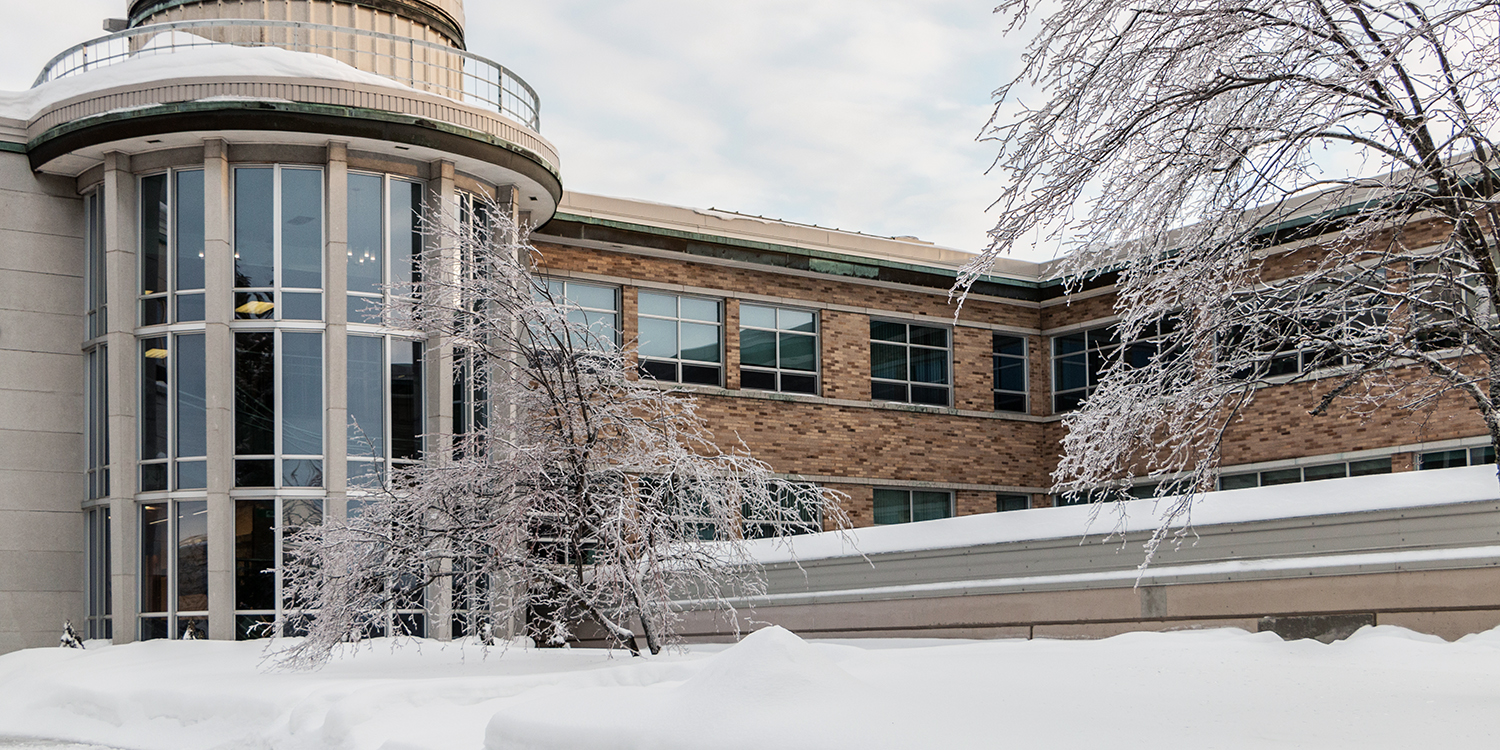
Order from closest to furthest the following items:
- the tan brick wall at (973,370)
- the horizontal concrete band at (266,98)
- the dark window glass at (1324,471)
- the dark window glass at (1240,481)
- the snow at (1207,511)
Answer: the snow at (1207,511)
the horizontal concrete band at (266,98)
the dark window glass at (1324,471)
the dark window glass at (1240,481)
the tan brick wall at (973,370)

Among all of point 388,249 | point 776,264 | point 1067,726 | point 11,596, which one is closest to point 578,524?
point 1067,726

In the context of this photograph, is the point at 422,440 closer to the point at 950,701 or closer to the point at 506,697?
the point at 506,697

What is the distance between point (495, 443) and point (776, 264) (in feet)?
38.9

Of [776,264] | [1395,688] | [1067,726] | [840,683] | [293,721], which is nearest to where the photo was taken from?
[1067,726]

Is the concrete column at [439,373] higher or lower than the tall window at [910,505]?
higher

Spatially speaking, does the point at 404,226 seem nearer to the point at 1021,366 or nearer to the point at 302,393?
the point at 302,393

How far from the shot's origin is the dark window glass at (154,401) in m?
20.2

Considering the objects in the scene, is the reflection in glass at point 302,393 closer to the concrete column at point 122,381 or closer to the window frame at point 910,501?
the concrete column at point 122,381

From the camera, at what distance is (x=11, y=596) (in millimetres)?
20203

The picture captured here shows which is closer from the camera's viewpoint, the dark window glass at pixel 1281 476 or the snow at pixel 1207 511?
the snow at pixel 1207 511

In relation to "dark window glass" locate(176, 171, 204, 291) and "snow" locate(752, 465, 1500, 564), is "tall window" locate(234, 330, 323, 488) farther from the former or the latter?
"snow" locate(752, 465, 1500, 564)

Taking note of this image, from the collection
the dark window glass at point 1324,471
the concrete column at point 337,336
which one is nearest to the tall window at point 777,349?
the concrete column at point 337,336

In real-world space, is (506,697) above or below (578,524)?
below

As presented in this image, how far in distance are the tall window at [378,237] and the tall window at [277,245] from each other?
513mm
